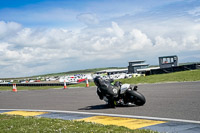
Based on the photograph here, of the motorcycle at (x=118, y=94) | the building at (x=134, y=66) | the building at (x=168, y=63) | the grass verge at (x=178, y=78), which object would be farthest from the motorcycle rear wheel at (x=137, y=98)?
the building at (x=134, y=66)

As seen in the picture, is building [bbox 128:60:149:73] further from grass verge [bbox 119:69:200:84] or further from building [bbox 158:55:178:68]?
grass verge [bbox 119:69:200:84]

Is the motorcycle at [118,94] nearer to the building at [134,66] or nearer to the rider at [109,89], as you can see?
the rider at [109,89]

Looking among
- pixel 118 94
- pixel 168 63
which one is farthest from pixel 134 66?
pixel 118 94

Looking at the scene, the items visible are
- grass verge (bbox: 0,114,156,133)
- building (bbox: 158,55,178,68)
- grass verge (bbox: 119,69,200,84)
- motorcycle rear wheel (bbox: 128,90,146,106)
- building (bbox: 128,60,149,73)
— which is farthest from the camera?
building (bbox: 128,60,149,73)

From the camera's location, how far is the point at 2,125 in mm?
7891

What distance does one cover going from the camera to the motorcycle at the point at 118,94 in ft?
33.6

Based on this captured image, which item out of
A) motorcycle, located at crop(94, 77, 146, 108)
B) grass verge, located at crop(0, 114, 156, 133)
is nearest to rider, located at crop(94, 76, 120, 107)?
motorcycle, located at crop(94, 77, 146, 108)

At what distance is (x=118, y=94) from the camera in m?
10.5

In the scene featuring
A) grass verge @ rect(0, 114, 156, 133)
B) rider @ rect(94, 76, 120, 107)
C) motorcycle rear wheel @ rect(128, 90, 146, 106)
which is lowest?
grass verge @ rect(0, 114, 156, 133)

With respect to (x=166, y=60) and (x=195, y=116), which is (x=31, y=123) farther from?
(x=166, y=60)

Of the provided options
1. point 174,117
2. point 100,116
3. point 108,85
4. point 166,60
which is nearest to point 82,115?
point 100,116

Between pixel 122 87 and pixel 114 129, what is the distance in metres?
4.07

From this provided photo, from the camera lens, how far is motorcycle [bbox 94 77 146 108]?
10250 mm

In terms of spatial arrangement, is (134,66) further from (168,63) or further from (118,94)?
(118,94)
